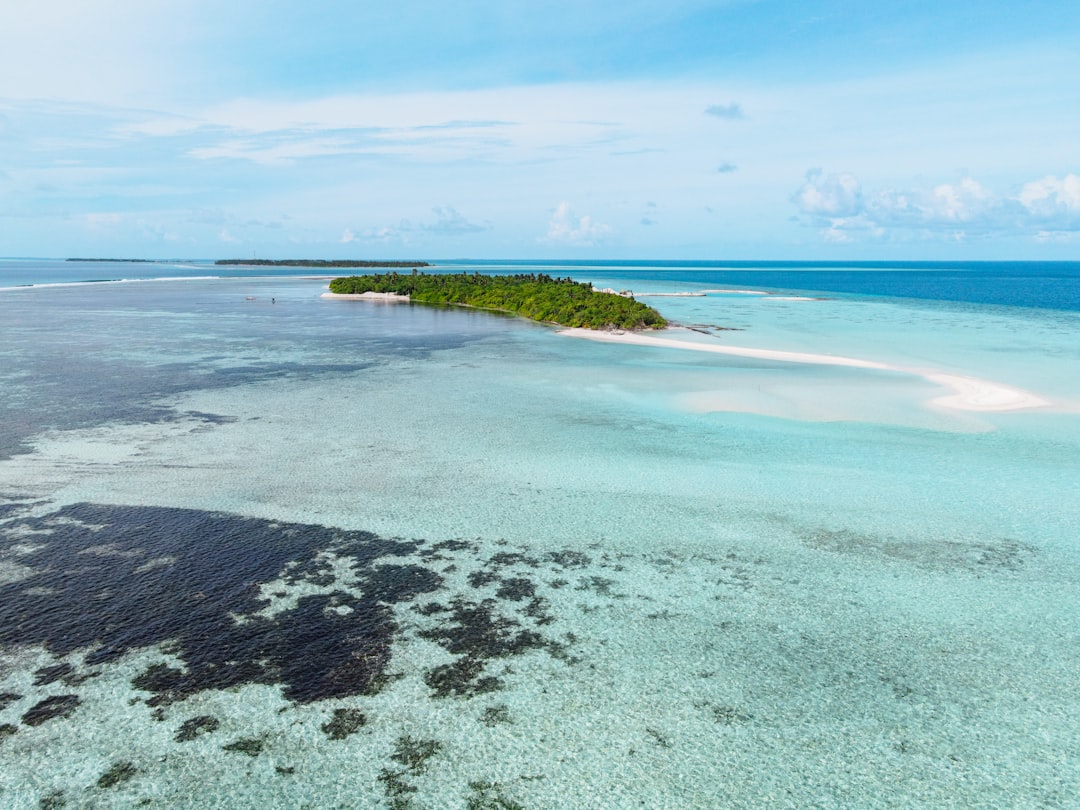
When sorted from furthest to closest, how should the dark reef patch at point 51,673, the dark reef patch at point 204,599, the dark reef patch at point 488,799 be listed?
the dark reef patch at point 204,599 → the dark reef patch at point 51,673 → the dark reef patch at point 488,799

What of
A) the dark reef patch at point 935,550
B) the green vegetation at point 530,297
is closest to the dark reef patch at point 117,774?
the dark reef patch at point 935,550

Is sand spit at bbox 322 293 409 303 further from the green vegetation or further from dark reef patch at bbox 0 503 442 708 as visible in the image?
dark reef patch at bbox 0 503 442 708

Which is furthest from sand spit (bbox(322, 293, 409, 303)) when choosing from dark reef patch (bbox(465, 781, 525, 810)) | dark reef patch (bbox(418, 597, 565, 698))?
dark reef patch (bbox(465, 781, 525, 810))

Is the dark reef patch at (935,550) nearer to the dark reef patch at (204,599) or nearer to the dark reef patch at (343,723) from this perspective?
the dark reef patch at (204,599)

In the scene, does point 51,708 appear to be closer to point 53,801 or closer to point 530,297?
point 53,801

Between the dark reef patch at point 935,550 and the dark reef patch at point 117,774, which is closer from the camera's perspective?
the dark reef patch at point 117,774
